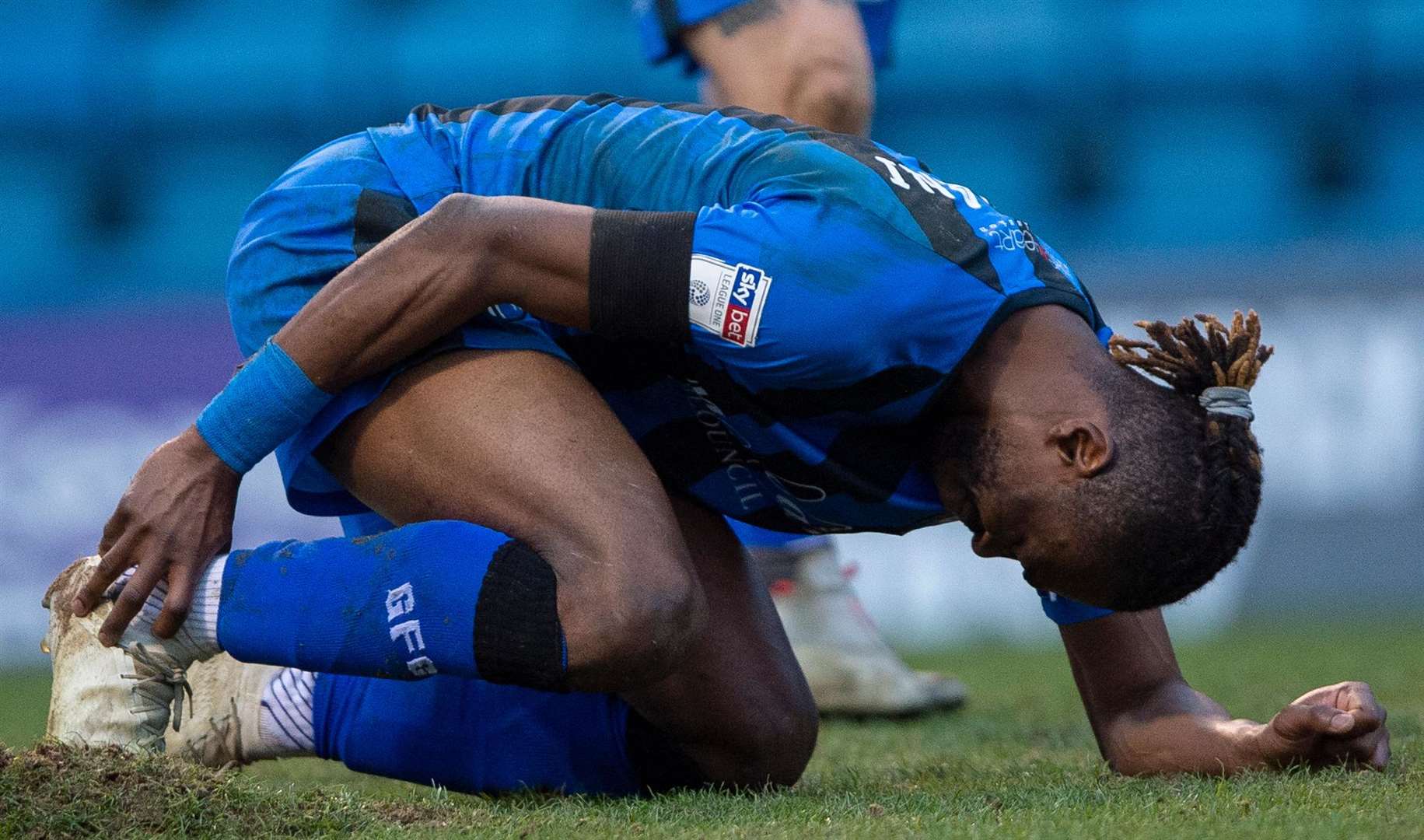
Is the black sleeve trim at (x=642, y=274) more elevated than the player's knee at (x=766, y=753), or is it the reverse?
the black sleeve trim at (x=642, y=274)

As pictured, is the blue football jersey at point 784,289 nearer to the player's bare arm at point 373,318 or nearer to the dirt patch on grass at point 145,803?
the player's bare arm at point 373,318

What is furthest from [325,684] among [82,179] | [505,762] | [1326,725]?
[82,179]

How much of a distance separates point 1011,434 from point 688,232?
1.59ft

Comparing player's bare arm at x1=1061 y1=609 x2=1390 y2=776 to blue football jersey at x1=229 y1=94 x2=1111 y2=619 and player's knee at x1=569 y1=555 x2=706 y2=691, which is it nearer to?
blue football jersey at x1=229 y1=94 x2=1111 y2=619

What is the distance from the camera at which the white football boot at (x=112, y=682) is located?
91.8 inches

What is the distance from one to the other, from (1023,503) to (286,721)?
1203 millimetres

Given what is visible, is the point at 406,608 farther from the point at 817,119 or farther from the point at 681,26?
the point at 681,26

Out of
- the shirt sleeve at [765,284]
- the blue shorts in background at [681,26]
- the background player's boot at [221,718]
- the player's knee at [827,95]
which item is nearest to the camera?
the shirt sleeve at [765,284]

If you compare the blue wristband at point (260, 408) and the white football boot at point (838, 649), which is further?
the white football boot at point (838, 649)

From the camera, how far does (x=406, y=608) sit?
2154mm

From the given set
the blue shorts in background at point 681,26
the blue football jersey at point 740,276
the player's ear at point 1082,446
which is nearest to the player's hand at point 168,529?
the blue football jersey at point 740,276

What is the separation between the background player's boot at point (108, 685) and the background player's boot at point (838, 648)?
4.67 feet

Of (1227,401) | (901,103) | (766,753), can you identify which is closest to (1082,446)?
(1227,401)

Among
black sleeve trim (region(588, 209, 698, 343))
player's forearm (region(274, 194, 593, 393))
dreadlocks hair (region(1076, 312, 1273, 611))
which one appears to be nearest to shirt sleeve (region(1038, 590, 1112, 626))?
dreadlocks hair (region(1076, 312, 1273, 611))
